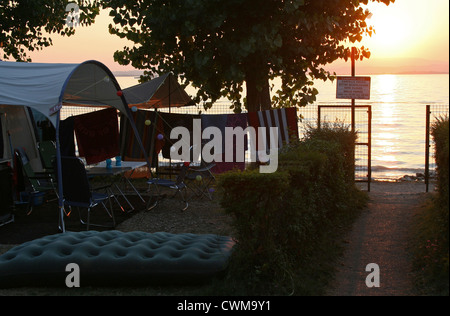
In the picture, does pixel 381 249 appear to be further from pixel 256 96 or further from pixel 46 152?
pixel 46 152

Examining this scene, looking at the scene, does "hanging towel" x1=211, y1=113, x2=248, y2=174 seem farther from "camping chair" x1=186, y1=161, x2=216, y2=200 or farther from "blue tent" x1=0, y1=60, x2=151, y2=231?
"blue tent" x1=0, y1=60, x2=151, y2=231

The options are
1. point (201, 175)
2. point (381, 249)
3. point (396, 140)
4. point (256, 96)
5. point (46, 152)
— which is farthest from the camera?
point (396, 140)

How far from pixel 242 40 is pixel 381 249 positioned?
566 cm

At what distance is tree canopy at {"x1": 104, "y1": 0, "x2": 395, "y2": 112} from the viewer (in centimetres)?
1112

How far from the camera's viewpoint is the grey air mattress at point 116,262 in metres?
5.27

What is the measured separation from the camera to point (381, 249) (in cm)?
684

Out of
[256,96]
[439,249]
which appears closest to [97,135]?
[256,96]

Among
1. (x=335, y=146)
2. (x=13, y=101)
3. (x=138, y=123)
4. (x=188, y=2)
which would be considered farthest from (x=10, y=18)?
(x=335, y=146)

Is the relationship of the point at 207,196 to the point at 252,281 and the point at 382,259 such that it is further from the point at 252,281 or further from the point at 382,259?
the point at 252,281

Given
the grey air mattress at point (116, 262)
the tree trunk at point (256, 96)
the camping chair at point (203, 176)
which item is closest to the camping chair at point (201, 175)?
the camping chair at point (203, 176)

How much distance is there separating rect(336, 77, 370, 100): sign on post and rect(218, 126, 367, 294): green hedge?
469 cm

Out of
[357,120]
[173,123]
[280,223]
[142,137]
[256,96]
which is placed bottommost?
[280,223]

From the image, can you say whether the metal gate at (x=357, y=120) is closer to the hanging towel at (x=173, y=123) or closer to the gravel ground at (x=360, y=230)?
the gravel ground at (x=360, y=230)

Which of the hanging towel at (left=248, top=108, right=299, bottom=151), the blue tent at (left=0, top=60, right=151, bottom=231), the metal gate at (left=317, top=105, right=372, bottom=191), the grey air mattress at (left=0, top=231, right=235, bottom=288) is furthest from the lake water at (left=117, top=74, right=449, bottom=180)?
the grey air mattress at (left=0, top=231, right=235, bottom=288)
